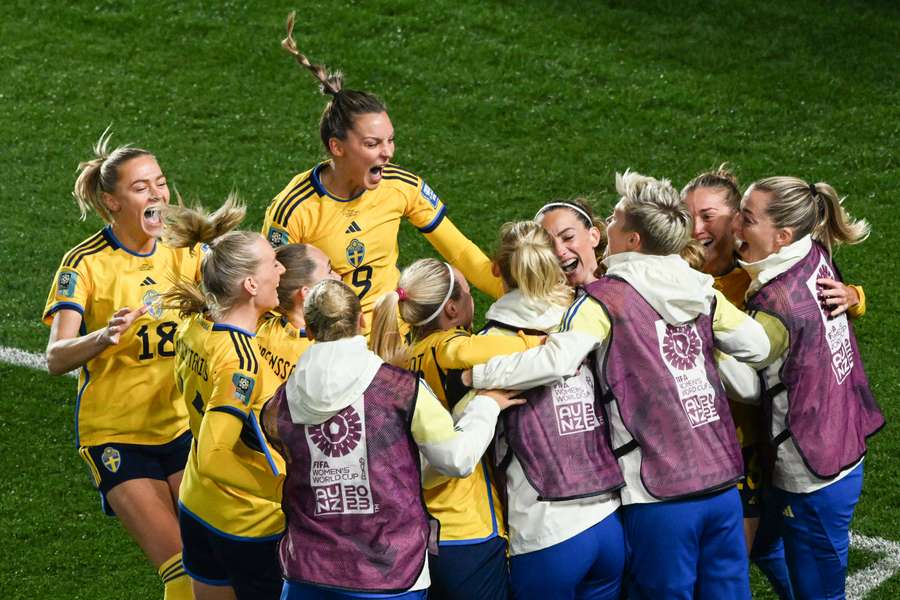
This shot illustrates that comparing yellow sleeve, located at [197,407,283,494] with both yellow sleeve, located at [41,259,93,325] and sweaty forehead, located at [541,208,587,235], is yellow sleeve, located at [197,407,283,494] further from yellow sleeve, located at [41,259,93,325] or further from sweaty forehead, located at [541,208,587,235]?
sweaty forehead, located at [541,208,587,235]

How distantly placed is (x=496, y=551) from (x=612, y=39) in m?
8.01

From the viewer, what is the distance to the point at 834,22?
12.0 metres

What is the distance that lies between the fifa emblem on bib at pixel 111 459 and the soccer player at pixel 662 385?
194 cm

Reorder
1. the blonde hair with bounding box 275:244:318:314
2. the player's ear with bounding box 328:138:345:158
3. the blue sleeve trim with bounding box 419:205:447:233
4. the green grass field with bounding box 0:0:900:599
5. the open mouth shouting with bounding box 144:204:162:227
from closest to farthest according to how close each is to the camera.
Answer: the blonde hair with bounding box 275:244:318:314
the open mouth shouting with bounding box 144:204:162:227
the player's ear with bounding box 328:138:345:158
the blue sleeve trim with bounding box 419:205:447:233
the green grass field with bounding box 0:0:900:599

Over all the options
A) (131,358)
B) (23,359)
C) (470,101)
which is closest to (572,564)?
(131,358)

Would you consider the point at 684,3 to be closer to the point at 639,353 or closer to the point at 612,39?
the point at 612,39

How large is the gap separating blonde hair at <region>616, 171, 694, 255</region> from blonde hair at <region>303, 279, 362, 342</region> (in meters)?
1.09

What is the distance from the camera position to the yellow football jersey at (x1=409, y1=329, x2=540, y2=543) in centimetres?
452

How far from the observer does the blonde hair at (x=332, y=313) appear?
4234 mm

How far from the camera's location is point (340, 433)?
13.8 feet

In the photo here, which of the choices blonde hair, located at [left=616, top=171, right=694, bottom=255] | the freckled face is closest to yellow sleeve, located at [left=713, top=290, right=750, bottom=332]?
blonde hair, located at [left=616, top=171, right=694, bottom=255]

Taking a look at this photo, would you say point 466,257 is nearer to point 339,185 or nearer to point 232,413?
point 339,185

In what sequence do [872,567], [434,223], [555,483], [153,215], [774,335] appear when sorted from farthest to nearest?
[872,567], [434,223], [153,215], [774,335], [555,483]

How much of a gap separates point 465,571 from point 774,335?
4.71 feet
